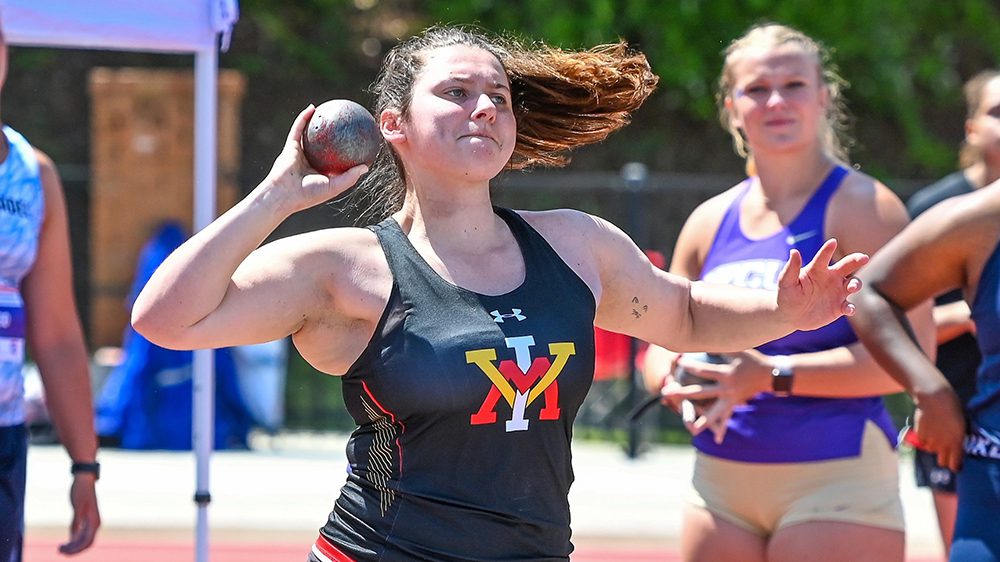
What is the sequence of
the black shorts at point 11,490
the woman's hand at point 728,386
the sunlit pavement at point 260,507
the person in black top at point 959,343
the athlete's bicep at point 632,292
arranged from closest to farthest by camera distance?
the athlete's bicep at point 632,292 → the black shorts at point 11,490 → the woman's hand at point 728,386 → the person in black top at point 959,343 → the sunlit pavement at point 260,507

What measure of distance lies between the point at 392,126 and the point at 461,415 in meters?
0.71

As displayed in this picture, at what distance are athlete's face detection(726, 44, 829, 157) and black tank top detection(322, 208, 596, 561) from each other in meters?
1.49

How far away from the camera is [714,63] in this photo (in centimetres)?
1352

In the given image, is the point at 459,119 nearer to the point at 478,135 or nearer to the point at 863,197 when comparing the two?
the point at 478,135

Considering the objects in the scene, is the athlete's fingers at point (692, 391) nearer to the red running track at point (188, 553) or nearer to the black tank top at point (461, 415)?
the black tank top at point (461, 415)

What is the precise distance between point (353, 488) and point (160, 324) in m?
0.54

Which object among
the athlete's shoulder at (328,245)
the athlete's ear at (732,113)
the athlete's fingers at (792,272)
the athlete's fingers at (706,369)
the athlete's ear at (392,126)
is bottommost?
the athlete's fingers at (706,369)

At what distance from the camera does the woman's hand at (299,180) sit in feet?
9.30

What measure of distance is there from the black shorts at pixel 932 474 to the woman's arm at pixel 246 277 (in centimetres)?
278

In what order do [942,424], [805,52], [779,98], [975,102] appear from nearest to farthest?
[942,424] → [779,98] → [805,52] → [975,102]

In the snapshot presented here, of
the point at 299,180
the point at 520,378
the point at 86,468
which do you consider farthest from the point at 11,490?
the point at 520,378

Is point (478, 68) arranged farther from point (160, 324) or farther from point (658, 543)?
point (658, 543)

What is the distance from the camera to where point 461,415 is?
9.14 ft

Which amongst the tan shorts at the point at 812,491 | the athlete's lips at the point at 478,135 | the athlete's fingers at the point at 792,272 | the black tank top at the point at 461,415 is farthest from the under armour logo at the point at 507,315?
the tan shorts at the point at 812,491
